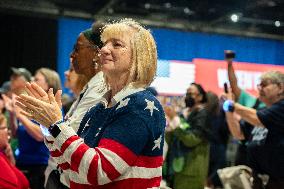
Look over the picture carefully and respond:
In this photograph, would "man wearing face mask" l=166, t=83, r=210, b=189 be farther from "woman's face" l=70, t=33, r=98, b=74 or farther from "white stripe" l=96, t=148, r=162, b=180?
"white stripe" l=96, t=148, r=162, b=180

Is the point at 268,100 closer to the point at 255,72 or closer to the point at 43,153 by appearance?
the point at 43,153

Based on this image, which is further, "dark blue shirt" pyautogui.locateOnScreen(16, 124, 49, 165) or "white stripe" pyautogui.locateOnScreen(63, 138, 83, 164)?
"dark blue shirt" pyautogui.locateOnScreen(16, 124, 49, 165)

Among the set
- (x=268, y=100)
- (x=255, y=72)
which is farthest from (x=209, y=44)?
(x=268, y=100)

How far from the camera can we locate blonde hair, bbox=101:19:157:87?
132 cm

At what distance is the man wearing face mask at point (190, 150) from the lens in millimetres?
3549

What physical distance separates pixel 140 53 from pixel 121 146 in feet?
1.01

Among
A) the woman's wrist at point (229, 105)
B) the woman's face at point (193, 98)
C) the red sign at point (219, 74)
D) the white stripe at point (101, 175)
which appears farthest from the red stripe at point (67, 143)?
the red sign at point (219, 74)

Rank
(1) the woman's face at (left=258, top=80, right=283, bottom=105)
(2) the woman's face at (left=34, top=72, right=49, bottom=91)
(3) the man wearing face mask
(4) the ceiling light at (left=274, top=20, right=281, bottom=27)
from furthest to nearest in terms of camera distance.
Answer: (4) the ceiling light at (left=274, top=20, right=281, bottom=27), (3) the man wearing face mask, (2) the woman's face at (left=34, top=72, right=49, bottom=91), (1) the woman's face at (left=258, top=80, right=283, bottom=105)

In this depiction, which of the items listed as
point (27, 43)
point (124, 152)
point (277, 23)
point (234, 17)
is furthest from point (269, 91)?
point (277, 23)

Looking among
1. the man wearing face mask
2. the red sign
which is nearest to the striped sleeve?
the man wearing face mask

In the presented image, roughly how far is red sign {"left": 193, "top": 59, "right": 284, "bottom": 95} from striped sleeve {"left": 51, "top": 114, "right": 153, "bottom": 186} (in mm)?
6380

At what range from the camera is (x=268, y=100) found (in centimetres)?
282

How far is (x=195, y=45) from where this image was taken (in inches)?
347

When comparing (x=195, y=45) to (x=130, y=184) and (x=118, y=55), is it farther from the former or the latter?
(x=130, y=184)
